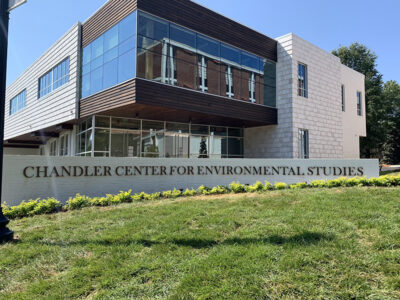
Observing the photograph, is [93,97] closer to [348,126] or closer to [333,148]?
[333,148]

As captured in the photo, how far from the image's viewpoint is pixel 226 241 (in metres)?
4.38

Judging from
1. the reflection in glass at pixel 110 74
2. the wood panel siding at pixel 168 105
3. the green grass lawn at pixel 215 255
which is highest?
the reflection in glass at pixel 110 74

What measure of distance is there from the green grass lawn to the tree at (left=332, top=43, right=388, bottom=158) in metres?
30.8

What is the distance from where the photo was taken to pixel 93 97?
14672 millimetres

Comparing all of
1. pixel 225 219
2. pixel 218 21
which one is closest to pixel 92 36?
pixel 218 21

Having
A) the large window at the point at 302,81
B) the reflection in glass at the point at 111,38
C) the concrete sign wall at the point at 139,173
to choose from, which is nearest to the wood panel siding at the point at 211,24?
the large window at the point at 302,81

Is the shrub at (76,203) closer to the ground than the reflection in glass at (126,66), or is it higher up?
closer to the ground

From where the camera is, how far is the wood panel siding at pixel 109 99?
40.2 feet

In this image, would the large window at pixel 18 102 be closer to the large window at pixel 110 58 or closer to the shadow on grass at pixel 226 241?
the large window at pixel 110 58

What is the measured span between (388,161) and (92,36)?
47.8 meters

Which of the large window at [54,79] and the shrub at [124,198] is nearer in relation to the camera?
the shrub at [124,198]

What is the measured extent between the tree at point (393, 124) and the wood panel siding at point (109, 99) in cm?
3323

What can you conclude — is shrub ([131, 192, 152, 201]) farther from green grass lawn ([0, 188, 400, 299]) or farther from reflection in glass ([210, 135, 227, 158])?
reflection in glass ([210, 135, 227, 158])

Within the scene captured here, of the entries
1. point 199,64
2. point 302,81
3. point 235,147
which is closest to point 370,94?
point 302,81
